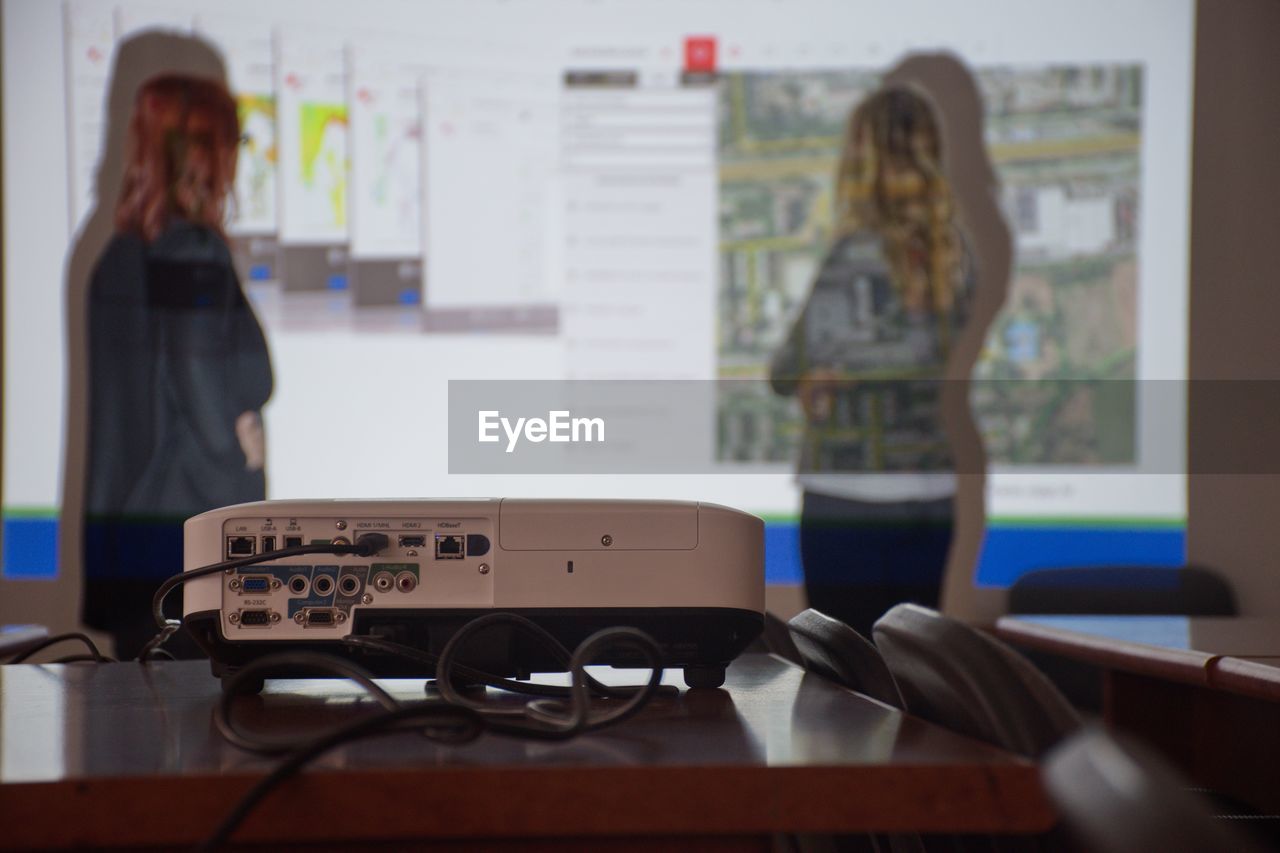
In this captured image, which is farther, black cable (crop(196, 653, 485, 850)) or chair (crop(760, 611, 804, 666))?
chair (crop(760, 611, 804, 666))

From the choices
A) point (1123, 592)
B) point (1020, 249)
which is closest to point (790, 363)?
point (1020, 249)

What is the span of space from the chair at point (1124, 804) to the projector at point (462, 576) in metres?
0.38

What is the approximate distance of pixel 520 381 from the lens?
121 inches

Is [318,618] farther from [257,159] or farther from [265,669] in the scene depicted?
[257,159]

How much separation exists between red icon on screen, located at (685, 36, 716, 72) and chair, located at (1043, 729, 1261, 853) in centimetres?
298

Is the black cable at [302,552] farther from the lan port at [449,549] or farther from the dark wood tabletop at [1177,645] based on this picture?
the dark wood tabletop at [1177,645]

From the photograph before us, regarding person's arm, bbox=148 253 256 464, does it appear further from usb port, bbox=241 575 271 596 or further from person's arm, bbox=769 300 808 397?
usb port, bbox=241 575 271 596

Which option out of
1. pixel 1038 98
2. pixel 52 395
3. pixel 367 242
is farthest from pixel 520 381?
pixel 1038 98

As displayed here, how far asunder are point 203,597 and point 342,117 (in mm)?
2645

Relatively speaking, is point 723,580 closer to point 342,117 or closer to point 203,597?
point 203,597

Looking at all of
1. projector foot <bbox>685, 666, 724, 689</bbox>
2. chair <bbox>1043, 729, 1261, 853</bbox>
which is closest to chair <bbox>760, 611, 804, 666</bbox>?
projector foot <bbox>685, 666, 724, 689</bbox>

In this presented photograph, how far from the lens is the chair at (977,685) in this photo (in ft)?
1.91

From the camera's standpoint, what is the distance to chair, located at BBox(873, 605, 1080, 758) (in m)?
0.58

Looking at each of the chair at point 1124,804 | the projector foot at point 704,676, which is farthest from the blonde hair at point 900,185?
the chair at point 1124,804
